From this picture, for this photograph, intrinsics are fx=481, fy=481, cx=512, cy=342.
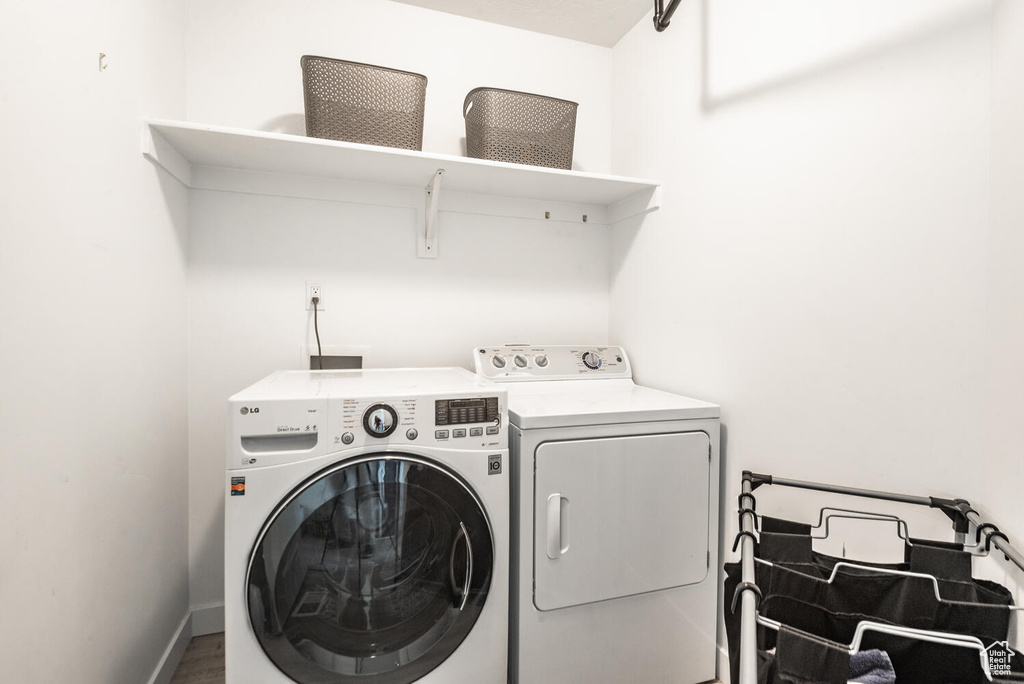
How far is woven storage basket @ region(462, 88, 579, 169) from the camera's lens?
1.76 m

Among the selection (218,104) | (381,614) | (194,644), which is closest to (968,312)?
(381,614)

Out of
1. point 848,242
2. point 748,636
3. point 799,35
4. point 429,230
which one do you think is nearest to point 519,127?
point 429,230

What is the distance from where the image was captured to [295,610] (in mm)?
1152

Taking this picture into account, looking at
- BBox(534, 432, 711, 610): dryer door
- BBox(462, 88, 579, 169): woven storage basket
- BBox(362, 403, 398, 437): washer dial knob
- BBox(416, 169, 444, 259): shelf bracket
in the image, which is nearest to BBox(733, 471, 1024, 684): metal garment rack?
BBox(534, 432, 711, 610): dryer door

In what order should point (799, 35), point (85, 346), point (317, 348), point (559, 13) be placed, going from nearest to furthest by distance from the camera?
1. point (85, 346)
2. point (799, 35)
3. point (317, 348)
4. point (559, 13)

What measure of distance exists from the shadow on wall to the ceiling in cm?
43

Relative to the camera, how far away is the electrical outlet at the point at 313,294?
1897 mm

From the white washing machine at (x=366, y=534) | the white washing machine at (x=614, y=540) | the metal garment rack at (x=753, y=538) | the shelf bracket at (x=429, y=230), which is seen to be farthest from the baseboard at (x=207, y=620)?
the metal garment rack at (x=753, y=538)

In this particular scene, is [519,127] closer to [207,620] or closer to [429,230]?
[429,230]

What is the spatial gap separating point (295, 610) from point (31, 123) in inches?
45.1

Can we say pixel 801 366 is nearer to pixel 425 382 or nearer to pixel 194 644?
pixel 425 382

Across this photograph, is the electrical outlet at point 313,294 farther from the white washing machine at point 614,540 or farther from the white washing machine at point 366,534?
the white washing machine at point 614,540

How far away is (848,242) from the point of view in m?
1.24

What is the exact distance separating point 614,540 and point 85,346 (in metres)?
1.43
